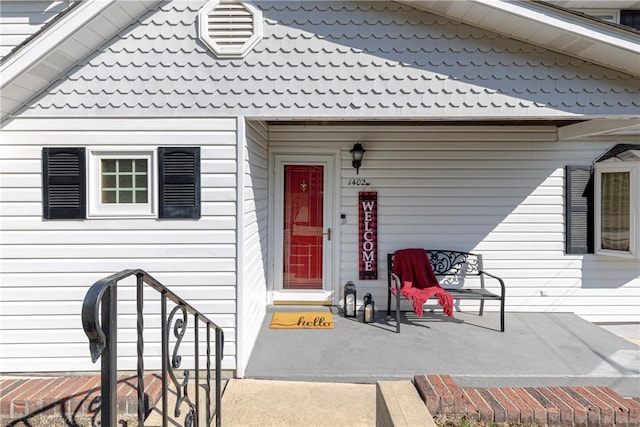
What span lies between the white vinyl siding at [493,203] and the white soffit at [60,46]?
2.29 metres

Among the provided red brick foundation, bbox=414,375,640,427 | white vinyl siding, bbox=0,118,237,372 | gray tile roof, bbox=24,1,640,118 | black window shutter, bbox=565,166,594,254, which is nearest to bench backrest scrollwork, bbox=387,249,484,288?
black window shutter, bbox=565,166,594,254

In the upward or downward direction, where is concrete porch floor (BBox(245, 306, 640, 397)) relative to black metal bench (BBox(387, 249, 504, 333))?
downward

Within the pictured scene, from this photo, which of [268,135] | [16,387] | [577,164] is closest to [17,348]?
[16,387]

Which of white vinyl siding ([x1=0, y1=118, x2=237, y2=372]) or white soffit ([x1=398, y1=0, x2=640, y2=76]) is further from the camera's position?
white vinyl siding ([x1=0, y1=118, x2=237, y2=372])

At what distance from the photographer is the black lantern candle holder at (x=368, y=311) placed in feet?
15.5

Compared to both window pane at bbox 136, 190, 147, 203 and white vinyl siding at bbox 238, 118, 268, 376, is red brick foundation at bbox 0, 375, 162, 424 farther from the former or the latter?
window pane at bbox 136, 190, 147, 203

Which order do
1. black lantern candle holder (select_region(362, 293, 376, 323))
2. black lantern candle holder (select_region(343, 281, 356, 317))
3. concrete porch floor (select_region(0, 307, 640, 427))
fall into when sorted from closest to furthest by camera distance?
1. concrete porch floor (select_region(0, 307, 640, 427))
2. black lantern candle holder (select_region(362, 293, 376, 323))
3. black lantern candle holder (select_region(343, 281, 356, 317))

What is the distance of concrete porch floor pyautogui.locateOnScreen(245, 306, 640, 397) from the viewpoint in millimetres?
3479

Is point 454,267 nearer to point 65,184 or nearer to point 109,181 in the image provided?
point 109,181

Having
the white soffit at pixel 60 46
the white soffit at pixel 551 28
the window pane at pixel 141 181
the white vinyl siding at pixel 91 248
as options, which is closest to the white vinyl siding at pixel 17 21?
the white soffit at pixel 60 46

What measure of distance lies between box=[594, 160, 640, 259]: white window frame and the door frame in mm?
3485

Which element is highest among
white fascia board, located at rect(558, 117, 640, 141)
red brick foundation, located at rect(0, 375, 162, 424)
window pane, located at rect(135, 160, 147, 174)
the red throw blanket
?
white fascia board, located at rect(558, 117, 640, 141)

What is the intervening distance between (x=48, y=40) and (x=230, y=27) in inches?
58.9

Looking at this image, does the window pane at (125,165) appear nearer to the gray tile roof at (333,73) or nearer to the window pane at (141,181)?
the window pane at (141,181)
